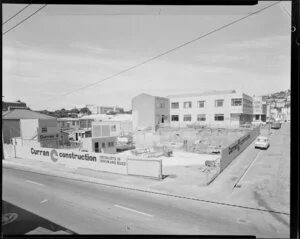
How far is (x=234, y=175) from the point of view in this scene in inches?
394

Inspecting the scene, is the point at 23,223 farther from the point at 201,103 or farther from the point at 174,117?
the point at 174,117

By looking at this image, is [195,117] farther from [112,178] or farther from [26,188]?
[26,188]

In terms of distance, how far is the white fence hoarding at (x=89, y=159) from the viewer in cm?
1000

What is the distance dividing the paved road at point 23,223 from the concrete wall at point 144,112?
25602 millimetres

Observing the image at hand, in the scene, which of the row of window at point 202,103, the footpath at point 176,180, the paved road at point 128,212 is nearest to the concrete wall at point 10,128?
the footpath at point 176,180

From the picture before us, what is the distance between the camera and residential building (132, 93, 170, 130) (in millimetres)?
31297

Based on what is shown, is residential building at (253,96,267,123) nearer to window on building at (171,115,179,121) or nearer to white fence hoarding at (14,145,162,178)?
window on building at (171,115,179,121)

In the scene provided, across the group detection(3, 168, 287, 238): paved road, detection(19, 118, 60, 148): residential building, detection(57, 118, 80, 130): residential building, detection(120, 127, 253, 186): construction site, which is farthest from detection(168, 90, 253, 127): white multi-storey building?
detection(3, 168, 287, 238): paved road

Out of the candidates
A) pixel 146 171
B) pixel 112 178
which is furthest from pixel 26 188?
pixel 146 171

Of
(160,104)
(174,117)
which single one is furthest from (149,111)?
(174,117)

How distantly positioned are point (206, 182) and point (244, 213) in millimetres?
2896

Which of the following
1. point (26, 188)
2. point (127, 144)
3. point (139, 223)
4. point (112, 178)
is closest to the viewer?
point (139, 223)

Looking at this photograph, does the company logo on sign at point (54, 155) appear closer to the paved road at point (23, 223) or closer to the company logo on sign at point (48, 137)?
the company logo on sign at point (48, 137)

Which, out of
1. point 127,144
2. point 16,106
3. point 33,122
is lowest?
point 127,144
